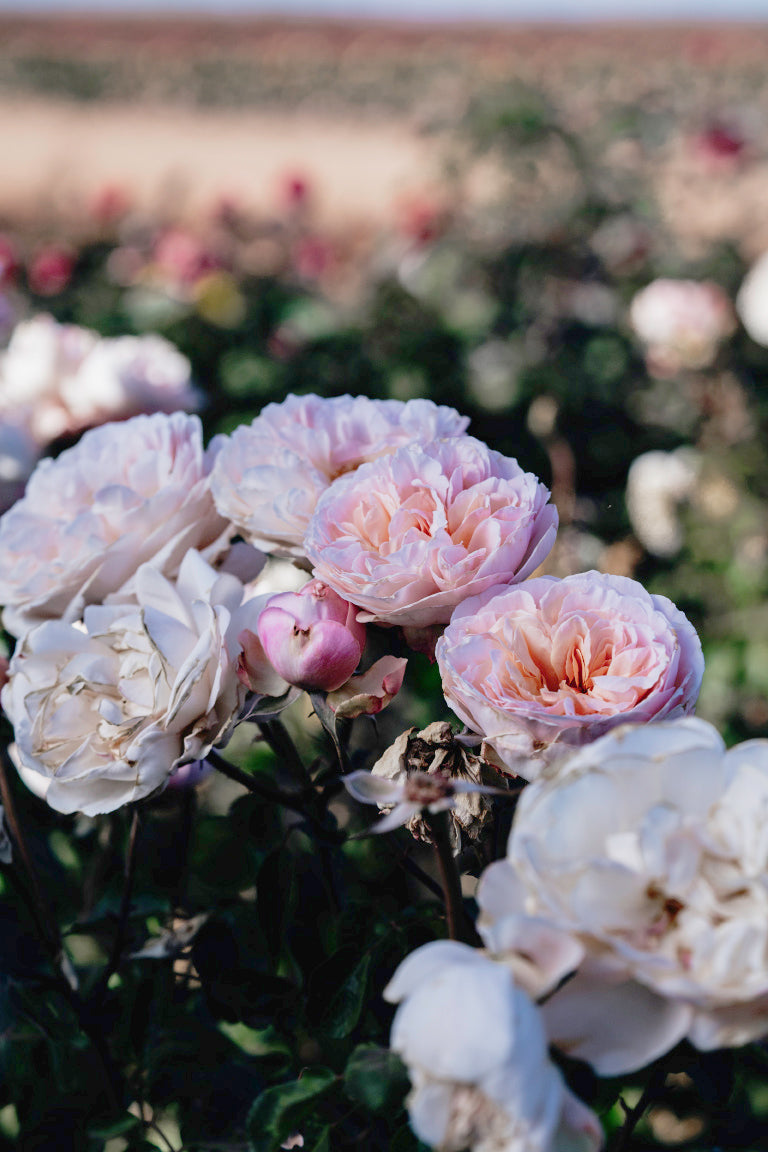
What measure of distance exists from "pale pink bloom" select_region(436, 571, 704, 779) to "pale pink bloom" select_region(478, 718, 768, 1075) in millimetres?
77

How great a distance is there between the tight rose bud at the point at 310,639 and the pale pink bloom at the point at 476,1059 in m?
0.18

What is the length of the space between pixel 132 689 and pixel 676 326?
6.61 ft

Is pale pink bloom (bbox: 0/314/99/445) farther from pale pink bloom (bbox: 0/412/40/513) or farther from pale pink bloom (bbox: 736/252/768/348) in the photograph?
pale pink bloom (bbox: 736/252/768/348)

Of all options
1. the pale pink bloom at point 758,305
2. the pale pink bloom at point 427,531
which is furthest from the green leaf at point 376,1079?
the pale pink bloom at point 758,305

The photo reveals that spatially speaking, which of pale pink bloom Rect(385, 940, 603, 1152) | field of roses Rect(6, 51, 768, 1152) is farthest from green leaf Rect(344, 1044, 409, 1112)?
pale pink bloom Rect(385, 940, 603, 1152)

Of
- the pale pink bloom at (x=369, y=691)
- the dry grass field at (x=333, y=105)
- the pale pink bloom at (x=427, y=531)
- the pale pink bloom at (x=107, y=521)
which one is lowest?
the dry grass field at (x=333, y=105)

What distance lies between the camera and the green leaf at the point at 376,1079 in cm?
46

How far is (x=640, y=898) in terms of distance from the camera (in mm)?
370

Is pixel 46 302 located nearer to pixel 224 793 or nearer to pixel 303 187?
pixel 303 187

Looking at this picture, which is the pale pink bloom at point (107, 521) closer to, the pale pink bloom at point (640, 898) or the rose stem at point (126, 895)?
the rose stem at point (126, 895)

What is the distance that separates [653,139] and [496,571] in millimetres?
2207

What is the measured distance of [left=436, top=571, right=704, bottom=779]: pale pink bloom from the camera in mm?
464

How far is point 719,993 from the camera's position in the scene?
348mm

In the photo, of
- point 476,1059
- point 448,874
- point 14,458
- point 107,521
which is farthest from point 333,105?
point 476,1059
